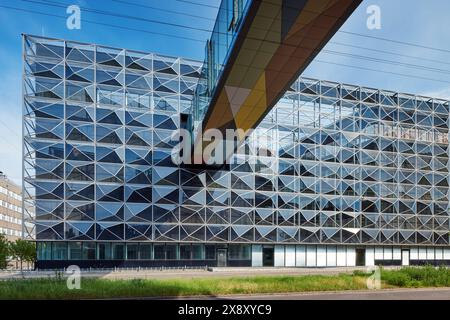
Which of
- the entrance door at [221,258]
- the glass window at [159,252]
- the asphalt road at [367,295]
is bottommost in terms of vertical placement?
the entrance door at [221,258]

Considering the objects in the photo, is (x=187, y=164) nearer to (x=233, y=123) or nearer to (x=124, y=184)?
(x=124, y=184)

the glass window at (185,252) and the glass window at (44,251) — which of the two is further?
the glass window at (185,252)

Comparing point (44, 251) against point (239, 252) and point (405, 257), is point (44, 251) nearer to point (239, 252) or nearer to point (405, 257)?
point (239, 252)

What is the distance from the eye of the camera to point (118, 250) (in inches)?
1225

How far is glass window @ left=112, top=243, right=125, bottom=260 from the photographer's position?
3100 cm

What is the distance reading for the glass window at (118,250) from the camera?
31.0 m

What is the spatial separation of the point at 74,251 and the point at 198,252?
1082 centimetres

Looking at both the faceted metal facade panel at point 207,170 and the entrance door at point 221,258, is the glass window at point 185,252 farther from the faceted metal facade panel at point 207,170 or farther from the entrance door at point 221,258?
the entrance door at point 221,258

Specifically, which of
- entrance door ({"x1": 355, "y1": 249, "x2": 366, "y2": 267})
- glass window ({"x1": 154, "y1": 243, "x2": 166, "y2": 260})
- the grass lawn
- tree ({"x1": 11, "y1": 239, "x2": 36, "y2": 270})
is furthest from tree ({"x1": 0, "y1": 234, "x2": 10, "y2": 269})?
entrance door ({"x1": 355, "y1": 249, "x2": 366, "y2": 267})

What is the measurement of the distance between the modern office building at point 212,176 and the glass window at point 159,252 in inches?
3.5

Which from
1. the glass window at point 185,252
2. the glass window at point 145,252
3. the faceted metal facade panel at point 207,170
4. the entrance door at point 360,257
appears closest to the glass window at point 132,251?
the glass window at point 145,252

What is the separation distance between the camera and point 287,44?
984 cm
